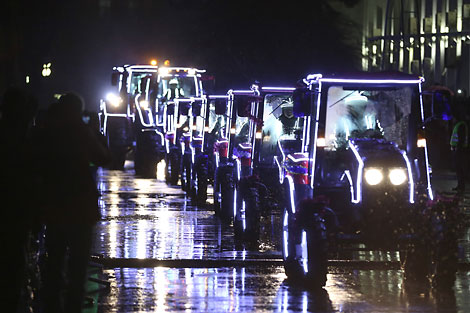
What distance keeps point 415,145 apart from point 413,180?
573mm

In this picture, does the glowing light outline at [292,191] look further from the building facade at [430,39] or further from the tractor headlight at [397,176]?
the building facade at [430,39]

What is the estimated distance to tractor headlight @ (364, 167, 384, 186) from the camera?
12.9 m

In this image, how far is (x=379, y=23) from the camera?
230 ft

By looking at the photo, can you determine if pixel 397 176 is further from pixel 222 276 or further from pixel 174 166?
pixel 174 166

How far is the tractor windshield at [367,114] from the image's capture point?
13.5 metres

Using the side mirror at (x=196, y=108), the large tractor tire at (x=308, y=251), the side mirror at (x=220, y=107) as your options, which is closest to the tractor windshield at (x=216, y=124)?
the side mirror at (x=196, y=108)

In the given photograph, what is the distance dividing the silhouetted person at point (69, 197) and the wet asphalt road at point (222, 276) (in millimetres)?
1867

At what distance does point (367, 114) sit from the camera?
1355 centimetres

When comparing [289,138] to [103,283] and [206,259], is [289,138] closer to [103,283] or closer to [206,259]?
[206,259]

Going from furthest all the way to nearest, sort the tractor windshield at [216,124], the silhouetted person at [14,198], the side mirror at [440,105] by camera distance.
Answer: the tractor windshield at [216,124]
the side mirror at [440,105]
the silhouetted person at [14,198]

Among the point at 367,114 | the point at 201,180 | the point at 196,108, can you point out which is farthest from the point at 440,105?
the point at 201,180

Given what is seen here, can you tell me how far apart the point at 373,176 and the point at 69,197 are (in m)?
4.45

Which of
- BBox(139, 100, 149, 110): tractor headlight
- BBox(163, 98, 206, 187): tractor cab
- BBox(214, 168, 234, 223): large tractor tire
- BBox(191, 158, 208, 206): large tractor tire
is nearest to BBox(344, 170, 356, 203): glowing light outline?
BBox(214, 168, 234, 223): large tractor tire

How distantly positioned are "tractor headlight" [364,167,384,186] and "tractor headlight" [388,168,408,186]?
0.38 feet
